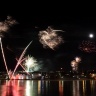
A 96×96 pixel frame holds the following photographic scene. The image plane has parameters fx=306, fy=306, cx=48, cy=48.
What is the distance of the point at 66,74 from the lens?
120 metres

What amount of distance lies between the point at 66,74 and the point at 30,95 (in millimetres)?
A: 92111

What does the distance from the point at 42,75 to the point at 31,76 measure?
5094 mm

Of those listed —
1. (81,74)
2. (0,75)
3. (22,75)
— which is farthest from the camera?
(22,75)

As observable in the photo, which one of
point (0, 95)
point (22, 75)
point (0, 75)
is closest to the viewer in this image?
point (0, 95)

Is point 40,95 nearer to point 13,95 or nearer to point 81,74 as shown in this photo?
point 13,95

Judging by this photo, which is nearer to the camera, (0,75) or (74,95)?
(74,95)

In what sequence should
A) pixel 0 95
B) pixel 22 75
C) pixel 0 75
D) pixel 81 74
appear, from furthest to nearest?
pixel 22 75, pixel 0 75, pixel 81 74, pixel 0 95

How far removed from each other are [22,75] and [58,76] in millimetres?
24894

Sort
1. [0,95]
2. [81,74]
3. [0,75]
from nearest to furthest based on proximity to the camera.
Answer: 1. [0,95]
2. [81,74]
3. [0,75]

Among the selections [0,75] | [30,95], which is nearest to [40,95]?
[30,95]

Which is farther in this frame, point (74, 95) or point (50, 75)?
point (50, 75)

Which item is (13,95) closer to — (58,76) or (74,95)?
(74,95)

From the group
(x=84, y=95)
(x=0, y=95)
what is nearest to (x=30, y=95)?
(x=0, y=95)

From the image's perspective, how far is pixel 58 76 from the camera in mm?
116562
